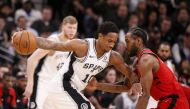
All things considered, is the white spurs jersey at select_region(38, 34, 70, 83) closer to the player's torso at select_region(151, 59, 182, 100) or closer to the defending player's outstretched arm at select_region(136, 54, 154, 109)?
the player's torso at select_region(151, 59, 182, 100)

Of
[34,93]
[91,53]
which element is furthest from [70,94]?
[34,93]

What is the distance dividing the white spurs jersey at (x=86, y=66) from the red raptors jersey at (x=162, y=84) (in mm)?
649

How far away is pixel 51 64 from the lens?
32.1 ft

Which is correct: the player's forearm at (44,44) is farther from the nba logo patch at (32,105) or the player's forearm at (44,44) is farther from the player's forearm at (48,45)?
the nba logo patch at (32,105)

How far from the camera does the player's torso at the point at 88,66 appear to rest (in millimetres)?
7480

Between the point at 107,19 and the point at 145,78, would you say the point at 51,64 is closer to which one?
the point at 145,78

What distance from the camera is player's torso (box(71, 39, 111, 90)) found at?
7.48 metres

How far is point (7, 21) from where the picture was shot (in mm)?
14211

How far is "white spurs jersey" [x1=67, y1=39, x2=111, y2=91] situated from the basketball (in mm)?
742

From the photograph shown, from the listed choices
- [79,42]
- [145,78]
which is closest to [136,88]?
[145,78]

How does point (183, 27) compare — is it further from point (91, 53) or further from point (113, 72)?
point (91, 53)

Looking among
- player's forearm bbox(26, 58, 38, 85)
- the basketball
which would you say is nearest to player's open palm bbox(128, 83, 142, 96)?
the basketball

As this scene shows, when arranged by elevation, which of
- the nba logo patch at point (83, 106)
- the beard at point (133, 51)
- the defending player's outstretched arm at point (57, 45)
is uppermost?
the defending player's outstretched arm at point (57, 45)

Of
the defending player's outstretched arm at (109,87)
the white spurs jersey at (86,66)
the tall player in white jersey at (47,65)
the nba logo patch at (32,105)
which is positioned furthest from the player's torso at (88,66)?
the nba logo patch at (32,105)
